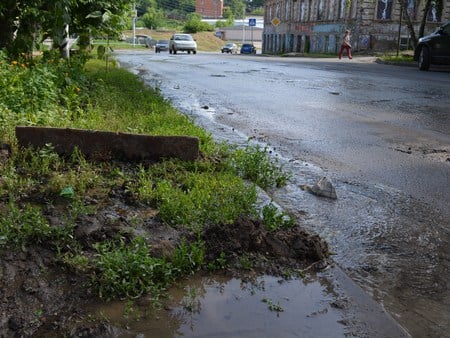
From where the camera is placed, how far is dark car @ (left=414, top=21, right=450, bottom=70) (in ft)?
65.8

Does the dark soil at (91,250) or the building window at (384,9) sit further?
the building window at (384,9)

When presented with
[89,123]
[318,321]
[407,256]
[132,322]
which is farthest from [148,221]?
[89,123]

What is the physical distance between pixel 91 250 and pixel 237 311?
3.24 ft

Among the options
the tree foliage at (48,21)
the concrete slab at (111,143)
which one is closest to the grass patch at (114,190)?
the concrete slab at (111,143)

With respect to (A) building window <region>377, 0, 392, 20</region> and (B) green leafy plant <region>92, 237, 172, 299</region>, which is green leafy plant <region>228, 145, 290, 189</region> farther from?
(A) building window <region>377, 0, 392, 20</region>

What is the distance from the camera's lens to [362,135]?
7.38 m

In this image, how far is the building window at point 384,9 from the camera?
40434mm

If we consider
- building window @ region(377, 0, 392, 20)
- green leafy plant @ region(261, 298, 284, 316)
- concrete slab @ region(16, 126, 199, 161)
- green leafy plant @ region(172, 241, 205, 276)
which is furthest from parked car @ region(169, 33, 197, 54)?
green leafy plant @ region(261, 298, 284, 316)

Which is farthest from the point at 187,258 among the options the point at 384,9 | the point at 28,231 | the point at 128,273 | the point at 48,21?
the point at 384,9

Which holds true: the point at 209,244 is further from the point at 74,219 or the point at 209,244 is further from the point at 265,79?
the point at 265,79

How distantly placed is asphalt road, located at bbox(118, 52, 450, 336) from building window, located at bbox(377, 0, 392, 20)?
1174 inches

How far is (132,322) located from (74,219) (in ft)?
3.58

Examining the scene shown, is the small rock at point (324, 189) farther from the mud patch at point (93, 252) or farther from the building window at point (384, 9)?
the building window at point (384, 9)

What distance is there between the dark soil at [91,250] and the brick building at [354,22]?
30.7 m
